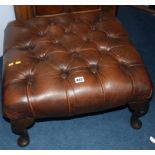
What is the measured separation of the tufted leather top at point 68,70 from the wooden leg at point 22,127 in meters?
Answer: 0.06

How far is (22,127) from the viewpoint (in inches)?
48.0

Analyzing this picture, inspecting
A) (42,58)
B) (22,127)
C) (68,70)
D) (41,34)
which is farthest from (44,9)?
(22,127)

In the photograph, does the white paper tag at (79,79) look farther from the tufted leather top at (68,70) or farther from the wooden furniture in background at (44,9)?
the wooden furniture in background at (44,9)

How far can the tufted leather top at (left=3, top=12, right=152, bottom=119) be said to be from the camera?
1099mm

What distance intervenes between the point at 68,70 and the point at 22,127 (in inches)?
13.6

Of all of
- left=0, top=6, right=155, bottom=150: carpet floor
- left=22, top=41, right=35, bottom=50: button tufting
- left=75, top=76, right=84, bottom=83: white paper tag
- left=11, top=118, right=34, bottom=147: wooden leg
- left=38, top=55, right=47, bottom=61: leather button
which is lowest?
left=0, top=6, right=155, bottom=150: carpet floor

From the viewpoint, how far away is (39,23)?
1409 mm

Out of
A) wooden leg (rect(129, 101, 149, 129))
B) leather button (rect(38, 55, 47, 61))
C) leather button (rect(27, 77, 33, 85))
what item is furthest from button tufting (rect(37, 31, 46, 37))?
wooden leg (rect(129, 101, 149, 129))

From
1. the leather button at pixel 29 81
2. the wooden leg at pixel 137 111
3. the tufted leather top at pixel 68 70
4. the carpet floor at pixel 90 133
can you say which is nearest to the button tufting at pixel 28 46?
the tufted leather top at pixel 68 70

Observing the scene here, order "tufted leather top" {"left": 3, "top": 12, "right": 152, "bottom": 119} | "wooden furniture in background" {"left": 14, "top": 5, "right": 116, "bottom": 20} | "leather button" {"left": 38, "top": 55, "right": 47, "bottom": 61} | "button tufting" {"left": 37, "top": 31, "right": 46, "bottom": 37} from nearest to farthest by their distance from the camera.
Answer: "tufted leather top" {"left": 3, "top": 12, "right": 152, "bottom": 119} → "leather button" {"left": 38, "top": 55, "right": 47, "bottom": 61} → "button tufting" {"left": 37, "top": 31, "right": 46, "bottom": 37} → "wooden furniture in background" {"left": 14, "top": 5, "right": 116, "bottom": 20}

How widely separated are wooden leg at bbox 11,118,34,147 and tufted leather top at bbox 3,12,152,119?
2.5 inches

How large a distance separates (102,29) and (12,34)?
0.48 meters

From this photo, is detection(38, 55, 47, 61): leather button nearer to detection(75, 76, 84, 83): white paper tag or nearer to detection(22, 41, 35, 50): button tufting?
detection(22, 41, 35, 50): button tufting

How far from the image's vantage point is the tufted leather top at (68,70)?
1.10m
